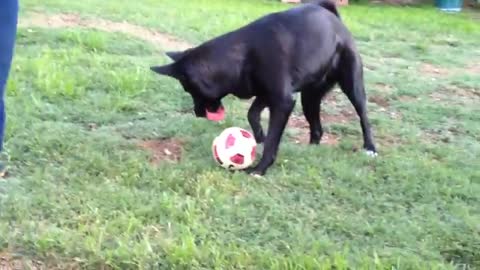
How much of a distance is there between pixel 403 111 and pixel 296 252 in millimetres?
2811

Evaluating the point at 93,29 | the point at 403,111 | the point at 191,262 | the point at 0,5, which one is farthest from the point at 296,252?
the point at 93,29

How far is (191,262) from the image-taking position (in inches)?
126

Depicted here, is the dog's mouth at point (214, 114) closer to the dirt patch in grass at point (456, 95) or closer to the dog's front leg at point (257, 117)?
the dog's front leg at point (257, 117)

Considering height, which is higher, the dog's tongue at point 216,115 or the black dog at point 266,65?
the black dog at point 266,65

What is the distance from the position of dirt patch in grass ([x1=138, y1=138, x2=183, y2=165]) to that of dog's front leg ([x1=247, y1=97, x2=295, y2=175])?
47 centimetres

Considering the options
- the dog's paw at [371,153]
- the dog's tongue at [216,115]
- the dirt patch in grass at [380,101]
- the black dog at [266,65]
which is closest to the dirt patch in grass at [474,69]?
the dirt patch in grass at [380,101]

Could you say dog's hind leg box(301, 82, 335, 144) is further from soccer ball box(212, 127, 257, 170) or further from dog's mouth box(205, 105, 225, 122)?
soccer ball box(212, 127, 257, 170)

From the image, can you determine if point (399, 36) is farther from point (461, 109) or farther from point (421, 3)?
point (421, 3)

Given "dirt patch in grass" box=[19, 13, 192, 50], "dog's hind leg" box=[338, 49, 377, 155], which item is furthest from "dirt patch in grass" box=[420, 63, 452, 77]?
"dog's hind leg" box=[338, 49, 377, 155]

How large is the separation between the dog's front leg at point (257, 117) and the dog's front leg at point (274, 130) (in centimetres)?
23

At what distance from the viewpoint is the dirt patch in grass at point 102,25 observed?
793 centimetres

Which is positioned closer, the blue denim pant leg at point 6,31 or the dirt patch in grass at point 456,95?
the blue denim pant leg at point 6,31

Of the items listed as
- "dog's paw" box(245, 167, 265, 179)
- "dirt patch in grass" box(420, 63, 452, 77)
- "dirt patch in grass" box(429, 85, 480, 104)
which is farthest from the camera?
"dirt patch in grass" box(420, 63, 452, 77)

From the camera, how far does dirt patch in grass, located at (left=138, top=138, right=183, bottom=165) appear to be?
4.50 m
